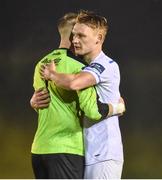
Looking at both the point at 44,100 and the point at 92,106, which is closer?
the point at 92,106

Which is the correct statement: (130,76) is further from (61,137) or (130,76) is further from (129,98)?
(61,137)

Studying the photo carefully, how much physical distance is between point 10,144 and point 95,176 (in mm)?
1458

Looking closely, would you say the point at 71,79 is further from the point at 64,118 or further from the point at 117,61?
the point at 117,61

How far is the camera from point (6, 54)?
3309 millimetres

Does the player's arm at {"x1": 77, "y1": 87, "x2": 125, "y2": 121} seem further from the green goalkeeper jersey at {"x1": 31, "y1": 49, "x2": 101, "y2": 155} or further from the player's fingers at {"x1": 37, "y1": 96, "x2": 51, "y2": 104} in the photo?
the player's fingers at {"x1": 37, "y1": 96, "x2": 51, "y2": 104}

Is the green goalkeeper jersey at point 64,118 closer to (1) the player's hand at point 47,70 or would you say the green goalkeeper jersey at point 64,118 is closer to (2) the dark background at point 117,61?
(1) the player's hand at point 47,70

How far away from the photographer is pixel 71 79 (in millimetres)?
1962

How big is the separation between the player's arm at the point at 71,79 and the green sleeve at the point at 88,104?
0.10 ft

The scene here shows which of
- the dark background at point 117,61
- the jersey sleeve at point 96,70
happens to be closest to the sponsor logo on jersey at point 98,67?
the jersey sleeve at point 96,70

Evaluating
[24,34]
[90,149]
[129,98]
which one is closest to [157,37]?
[129,98]

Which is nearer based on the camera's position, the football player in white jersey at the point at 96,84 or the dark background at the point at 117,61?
the football player in white jersey at the point at 96,84

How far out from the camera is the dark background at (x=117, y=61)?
3221 mm

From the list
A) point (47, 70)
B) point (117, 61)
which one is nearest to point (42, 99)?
point (47, 70)

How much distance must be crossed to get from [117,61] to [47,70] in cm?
125
